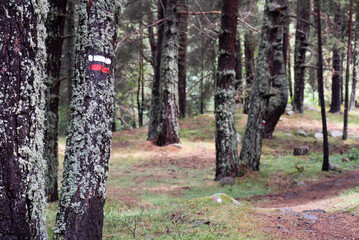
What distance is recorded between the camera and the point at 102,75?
129 inches

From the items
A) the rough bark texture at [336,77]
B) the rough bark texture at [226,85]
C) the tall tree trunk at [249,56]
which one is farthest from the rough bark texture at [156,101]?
the rough bark texture at [336,77]

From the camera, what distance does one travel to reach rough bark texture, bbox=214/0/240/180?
9.17 m

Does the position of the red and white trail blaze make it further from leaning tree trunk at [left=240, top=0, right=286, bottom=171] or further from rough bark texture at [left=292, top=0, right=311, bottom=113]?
rough bark texture at [left=292, top=0, right=311, bottom=113]

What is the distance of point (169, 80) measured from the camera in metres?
14.0

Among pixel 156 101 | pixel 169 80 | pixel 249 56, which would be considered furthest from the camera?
pixel 249 56

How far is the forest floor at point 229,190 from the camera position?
415 centimetres

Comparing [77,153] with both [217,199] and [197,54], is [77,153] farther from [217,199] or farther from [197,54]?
[197,54]

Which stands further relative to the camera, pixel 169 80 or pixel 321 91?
pixel 169 80

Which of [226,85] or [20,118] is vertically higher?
[226,85]

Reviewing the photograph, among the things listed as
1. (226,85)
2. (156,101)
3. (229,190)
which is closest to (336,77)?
(156,101)

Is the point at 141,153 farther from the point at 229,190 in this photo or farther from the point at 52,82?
the point at 52,82

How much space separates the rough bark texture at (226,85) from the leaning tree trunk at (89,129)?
6.15 meters

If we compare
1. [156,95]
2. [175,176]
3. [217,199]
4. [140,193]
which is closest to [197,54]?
[156,95]

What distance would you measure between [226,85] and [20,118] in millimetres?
7277
